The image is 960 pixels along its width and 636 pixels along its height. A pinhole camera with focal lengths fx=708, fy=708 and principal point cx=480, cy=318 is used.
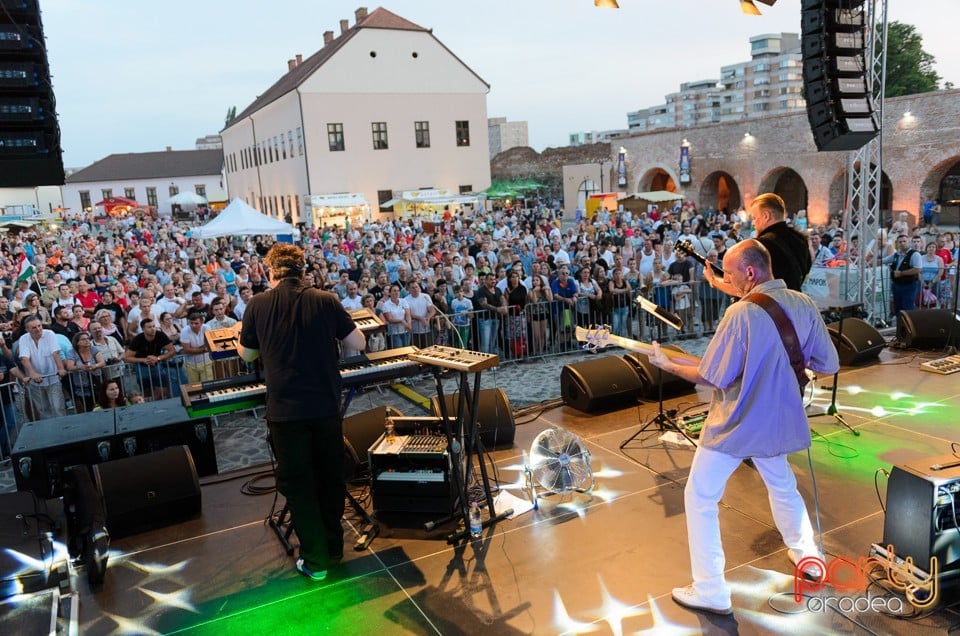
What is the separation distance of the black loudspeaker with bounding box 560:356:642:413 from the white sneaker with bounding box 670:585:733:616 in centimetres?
328

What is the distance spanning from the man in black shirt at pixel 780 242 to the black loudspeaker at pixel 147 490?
4032mm

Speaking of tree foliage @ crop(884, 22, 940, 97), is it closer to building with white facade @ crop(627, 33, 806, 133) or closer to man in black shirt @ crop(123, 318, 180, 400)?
man in black shirt @ crop(123, 318, 180, 400)

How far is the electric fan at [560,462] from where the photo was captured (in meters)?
5.17

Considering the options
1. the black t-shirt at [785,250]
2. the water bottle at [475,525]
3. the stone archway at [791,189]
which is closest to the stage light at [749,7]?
the black t-shirt at [785,250]

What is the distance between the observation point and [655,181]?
40.4m

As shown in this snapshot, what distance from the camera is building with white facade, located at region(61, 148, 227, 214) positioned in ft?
221

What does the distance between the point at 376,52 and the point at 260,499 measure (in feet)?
107

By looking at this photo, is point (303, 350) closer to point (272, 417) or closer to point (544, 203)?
point (272, 417)

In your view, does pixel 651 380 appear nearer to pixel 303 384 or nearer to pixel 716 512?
pixel 716 512

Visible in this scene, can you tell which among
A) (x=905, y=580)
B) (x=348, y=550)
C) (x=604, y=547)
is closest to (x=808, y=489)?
(x=905, y=580)

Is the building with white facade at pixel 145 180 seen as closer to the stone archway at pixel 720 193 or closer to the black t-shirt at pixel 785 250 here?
the stone archway at pixel 720 193

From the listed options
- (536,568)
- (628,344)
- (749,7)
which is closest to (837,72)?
(749,7)

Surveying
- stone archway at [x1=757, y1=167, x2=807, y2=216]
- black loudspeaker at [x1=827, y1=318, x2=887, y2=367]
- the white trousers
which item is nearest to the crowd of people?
black loudspeaker at [x1=827, y1=318, x2=887, y2=367]

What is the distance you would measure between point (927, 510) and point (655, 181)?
127 ft
